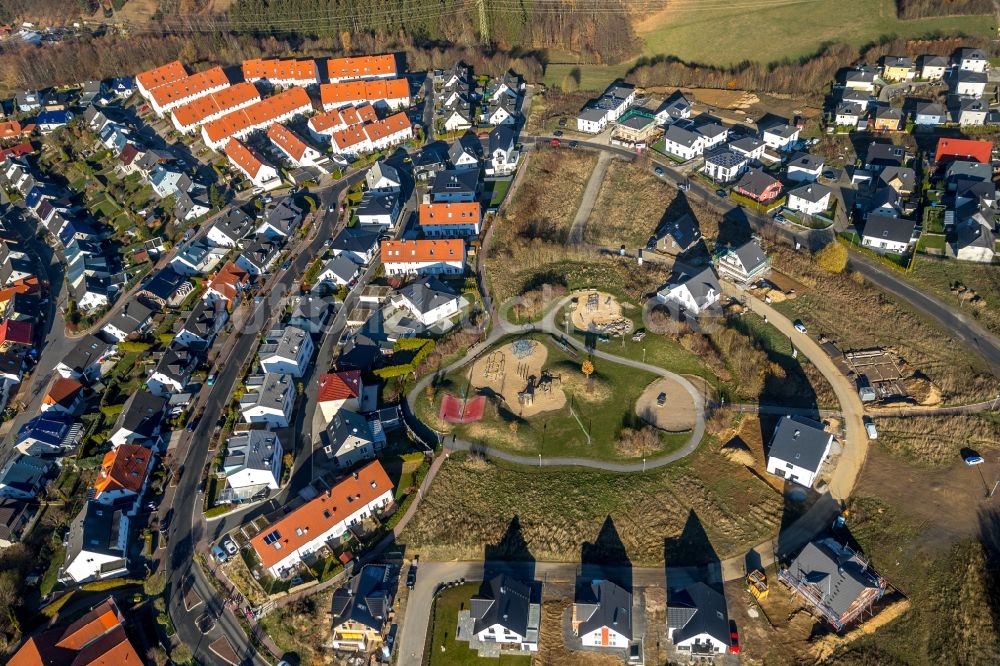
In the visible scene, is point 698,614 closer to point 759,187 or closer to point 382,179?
point 759,187

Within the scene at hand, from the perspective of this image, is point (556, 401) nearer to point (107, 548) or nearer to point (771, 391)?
point (771, 391)

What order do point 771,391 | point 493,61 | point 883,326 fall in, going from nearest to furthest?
point 771,391 < point 883,326 < point 493,61

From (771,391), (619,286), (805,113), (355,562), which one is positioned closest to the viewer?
(355,562)

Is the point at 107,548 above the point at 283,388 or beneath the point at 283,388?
beneath

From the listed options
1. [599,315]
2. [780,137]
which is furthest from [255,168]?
[780,137]

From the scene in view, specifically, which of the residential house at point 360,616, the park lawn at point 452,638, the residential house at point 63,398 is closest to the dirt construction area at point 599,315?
the park lawn at point 452,638

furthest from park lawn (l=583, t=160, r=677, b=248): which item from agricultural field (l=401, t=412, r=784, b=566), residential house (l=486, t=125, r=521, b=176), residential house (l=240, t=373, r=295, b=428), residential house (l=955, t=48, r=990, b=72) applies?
residential house (l=955, t=48, r=990, b=72)

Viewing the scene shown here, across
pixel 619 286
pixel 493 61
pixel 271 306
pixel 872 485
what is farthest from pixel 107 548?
pixel 493 61
